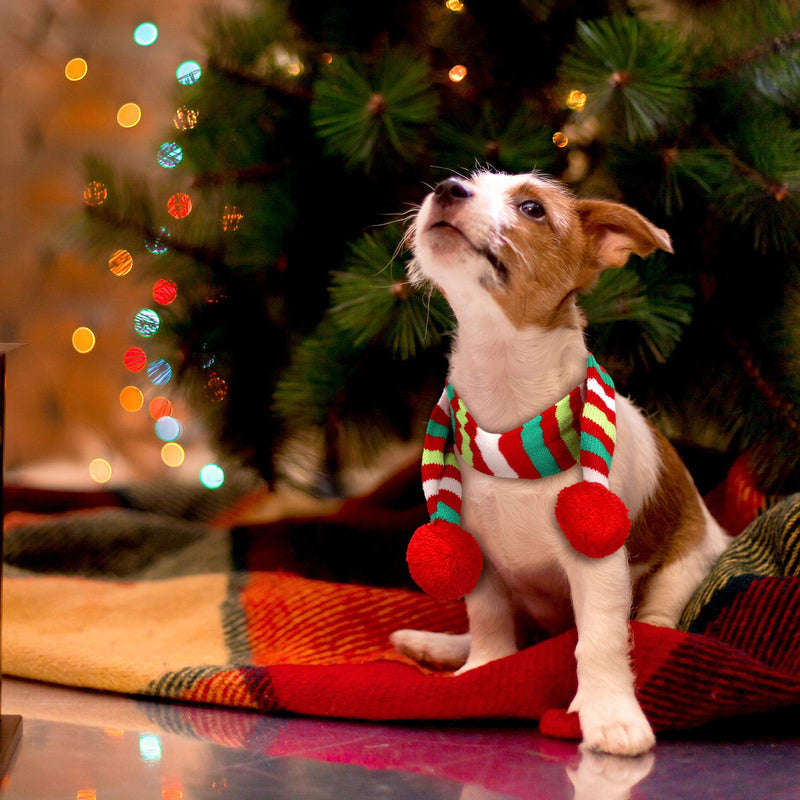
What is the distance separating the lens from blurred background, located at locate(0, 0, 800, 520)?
4.15 feet

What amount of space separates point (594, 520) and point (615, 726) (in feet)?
0.65

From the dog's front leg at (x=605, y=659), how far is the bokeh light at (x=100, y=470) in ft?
5.77

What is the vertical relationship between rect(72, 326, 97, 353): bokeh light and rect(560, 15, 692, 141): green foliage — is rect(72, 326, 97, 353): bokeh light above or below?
below

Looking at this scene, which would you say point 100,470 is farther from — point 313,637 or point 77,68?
point 313,637

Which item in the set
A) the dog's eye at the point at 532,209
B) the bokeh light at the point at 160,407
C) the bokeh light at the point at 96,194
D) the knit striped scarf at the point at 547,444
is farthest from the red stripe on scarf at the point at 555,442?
the bokeh light at the point at 160,407

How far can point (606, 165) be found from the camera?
1384 millimetres

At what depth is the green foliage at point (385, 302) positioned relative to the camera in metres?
1.25

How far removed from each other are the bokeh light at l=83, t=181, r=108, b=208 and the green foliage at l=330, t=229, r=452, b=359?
540 mm

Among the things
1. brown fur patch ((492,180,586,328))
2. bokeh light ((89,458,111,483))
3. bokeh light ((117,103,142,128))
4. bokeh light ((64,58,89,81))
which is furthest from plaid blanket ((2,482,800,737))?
bokeh light ((64,58,89,81))

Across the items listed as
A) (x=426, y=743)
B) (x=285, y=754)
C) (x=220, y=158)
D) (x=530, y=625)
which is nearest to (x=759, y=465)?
(x=530, y=625)

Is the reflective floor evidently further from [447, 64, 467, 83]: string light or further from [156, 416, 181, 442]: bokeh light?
[156, 416, 181, 442]: bokeh light

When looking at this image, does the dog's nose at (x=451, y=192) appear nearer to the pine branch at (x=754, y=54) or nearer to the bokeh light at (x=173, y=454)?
the pine branch at (x=754, y=54)

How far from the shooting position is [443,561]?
103 cm

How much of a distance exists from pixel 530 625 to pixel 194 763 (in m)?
0.50
